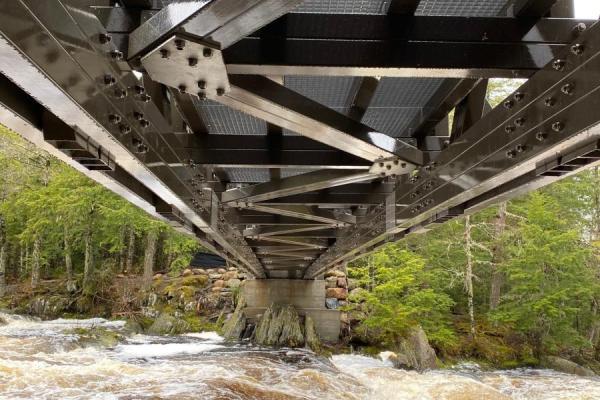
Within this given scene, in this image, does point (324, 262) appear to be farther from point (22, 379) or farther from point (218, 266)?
point (218, 266)

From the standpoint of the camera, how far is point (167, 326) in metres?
22.8

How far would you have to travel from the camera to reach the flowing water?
28.3 ft

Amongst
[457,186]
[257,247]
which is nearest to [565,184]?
[257,247]

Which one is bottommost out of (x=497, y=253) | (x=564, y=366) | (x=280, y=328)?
(x=564, y=366)

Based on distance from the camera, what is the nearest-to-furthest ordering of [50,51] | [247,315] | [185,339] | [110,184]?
1. [50,51]
2. [110,184]
3. [185,339]
4. [247,315]

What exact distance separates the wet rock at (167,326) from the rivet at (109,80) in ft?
69.0

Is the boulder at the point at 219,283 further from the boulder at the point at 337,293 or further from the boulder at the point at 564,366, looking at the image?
the boulder at the point at 564,366

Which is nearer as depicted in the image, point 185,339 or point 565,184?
point 185,339

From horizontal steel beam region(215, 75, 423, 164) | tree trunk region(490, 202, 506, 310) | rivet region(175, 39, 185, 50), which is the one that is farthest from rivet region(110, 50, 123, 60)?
tree trunk region(490, 202, 506, 310)

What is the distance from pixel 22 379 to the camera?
902 cm

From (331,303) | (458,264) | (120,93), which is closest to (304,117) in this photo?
(120,93)

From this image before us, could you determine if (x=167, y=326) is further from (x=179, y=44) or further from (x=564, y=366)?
(x=179, y=44)

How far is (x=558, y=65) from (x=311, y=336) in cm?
1780

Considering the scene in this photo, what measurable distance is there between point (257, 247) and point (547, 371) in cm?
1172
